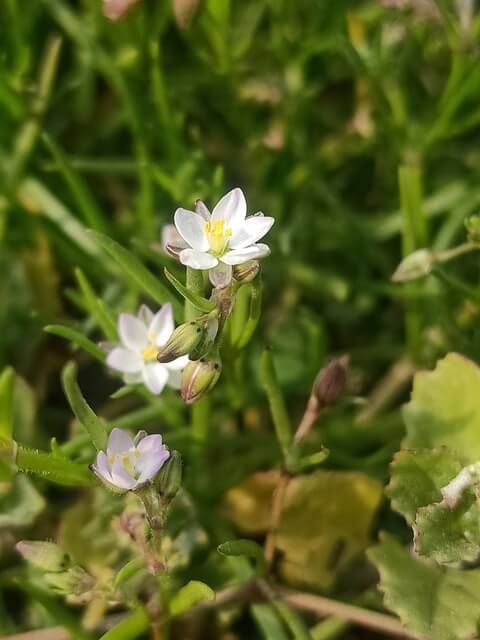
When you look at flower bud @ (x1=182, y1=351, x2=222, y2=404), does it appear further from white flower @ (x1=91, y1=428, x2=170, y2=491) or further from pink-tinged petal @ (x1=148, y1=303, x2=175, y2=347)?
pink-tinged petal @ (x1=148, y1=303, x2=175, y2=347)

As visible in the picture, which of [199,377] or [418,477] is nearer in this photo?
[199,377]

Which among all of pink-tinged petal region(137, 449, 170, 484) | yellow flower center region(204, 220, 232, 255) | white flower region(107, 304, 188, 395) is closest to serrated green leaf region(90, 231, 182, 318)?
white flower region(107, 304, 188, 395)

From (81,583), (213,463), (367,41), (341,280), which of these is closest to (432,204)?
(341,280)

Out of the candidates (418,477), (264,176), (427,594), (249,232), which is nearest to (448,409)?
(418,477)

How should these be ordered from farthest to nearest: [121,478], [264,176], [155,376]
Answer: [264,176] → [155,376] → [121,478]

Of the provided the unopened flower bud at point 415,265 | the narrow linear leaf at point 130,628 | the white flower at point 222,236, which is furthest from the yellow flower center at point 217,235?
the narrow linear leaf at point 130,628

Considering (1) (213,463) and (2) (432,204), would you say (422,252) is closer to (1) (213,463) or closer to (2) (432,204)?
(2) (432,204)

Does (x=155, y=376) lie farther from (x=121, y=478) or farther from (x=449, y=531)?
(x=449, y=531)
